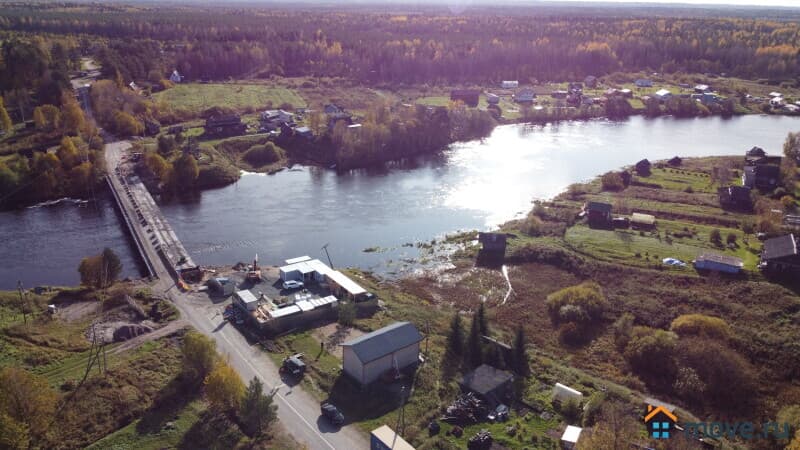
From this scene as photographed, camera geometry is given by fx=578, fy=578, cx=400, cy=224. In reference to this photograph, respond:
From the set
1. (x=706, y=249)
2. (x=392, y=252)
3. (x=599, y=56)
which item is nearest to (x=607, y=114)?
(x=599, y=56)

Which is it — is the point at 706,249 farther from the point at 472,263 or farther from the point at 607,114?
the point at 607,114

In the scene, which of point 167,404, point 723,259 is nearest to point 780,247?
point 723,259

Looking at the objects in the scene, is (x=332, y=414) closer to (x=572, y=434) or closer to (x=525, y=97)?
(x=572, y=434)

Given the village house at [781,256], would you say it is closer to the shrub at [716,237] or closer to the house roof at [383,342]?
the shrub at [716,237]

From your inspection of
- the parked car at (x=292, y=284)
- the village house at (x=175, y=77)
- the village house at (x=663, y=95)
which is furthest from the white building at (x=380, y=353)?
the village house at (x=175, y=77)

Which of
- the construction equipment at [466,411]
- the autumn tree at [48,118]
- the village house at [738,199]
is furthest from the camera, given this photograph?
the autumn tree at [48,118]
